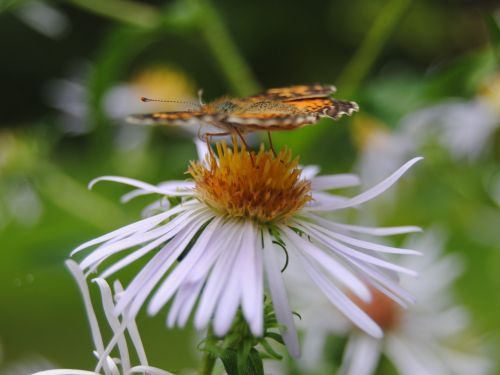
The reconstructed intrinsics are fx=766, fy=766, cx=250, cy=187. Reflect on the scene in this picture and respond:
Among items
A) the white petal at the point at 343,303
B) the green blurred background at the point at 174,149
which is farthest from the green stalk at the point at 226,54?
the white petal at the point at 343,303

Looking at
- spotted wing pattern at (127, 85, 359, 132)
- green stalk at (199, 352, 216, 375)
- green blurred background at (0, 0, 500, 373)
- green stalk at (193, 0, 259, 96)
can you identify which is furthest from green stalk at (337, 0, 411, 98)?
green stalk at (199, 352, 216, 375)

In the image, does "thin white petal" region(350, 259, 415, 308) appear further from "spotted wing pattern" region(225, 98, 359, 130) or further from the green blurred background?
the green blurred background

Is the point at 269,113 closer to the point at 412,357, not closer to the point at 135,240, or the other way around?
the point at 135,240

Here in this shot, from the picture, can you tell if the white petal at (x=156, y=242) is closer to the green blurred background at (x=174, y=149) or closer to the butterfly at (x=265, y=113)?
the butterfly at (x=265, y=113)

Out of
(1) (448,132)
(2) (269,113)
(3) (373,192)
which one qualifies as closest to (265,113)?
(2) (269,113)

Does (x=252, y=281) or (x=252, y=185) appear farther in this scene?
(x=252, y=185)
